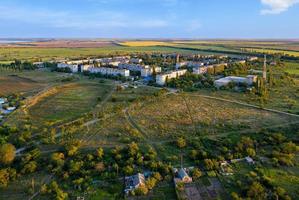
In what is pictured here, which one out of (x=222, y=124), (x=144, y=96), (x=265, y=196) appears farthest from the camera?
(x=144, y=96)

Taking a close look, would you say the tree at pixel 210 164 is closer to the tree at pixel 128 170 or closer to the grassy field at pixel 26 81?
the tree at pixel 128 170

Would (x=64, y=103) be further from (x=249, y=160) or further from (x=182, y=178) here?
(x=249, y=160)

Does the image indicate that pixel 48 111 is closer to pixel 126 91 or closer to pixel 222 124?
pixel 126 91

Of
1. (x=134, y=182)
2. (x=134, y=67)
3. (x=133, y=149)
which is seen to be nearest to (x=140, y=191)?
(x=134, y=182)

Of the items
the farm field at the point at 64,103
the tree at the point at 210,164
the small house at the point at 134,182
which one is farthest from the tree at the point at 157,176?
the farm field at the point at 64,103

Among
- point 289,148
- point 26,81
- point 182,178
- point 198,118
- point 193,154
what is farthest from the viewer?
point 26,81

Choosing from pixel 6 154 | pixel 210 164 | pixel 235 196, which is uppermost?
pixel 6 154

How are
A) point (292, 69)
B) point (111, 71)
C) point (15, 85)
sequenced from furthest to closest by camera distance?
point (292, 69), point (111, 71), point (15, 85)

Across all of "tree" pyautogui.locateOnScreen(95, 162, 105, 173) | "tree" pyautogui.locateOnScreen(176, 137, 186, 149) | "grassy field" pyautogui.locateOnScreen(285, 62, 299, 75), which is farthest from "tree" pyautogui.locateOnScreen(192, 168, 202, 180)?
"grassy field" pyautogui.locateOnScreen(285, 62, 299, 75)

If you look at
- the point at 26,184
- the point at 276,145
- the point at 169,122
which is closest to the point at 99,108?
the point at 169,122

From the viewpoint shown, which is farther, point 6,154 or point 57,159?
point 6,154

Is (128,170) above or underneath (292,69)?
underneath
